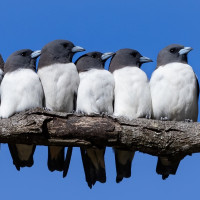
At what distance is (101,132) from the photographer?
791cm

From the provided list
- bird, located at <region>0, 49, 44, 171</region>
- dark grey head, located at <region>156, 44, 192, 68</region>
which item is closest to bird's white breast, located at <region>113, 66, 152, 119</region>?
dark grey head, located at <region>156, 44, 192, 68</region>

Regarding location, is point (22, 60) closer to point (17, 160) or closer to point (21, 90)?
point (21, 90)

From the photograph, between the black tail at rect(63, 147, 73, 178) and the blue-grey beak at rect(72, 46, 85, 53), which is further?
the blue-grey beak at rect(72, 46, 85, 53)

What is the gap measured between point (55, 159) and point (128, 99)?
171 cm

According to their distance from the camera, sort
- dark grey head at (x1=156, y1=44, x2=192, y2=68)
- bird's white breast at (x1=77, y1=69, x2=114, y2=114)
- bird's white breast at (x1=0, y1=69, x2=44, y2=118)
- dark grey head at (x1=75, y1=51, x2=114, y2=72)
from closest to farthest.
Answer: bird's white breast at (x1=0, y1=69, x2=44, y2=118), bird's white breast at (x1=77, y1=69, x2=114, y2=114), dark grey head at (x1=75, y1=51, x2=114, y2=72), dark grey head at (x1=156, y1=44, x2=192, y2=68)

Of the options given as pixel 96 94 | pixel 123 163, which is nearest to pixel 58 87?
pixel 96 94

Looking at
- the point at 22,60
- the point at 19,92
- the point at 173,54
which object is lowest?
the point at 19,92

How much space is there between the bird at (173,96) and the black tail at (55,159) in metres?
1.77

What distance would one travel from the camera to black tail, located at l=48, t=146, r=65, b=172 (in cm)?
931

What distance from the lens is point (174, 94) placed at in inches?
364

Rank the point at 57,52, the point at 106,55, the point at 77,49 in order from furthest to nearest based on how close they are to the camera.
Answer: the point at 106,55 < the point at 77,49 < the point at 57,52

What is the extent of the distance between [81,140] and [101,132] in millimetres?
334

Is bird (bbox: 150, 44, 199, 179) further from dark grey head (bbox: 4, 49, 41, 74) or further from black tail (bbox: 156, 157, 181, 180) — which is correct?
dark grey head (bbox: 4, 49, 41, 74)

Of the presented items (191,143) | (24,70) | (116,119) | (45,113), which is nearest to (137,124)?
(116,119)
